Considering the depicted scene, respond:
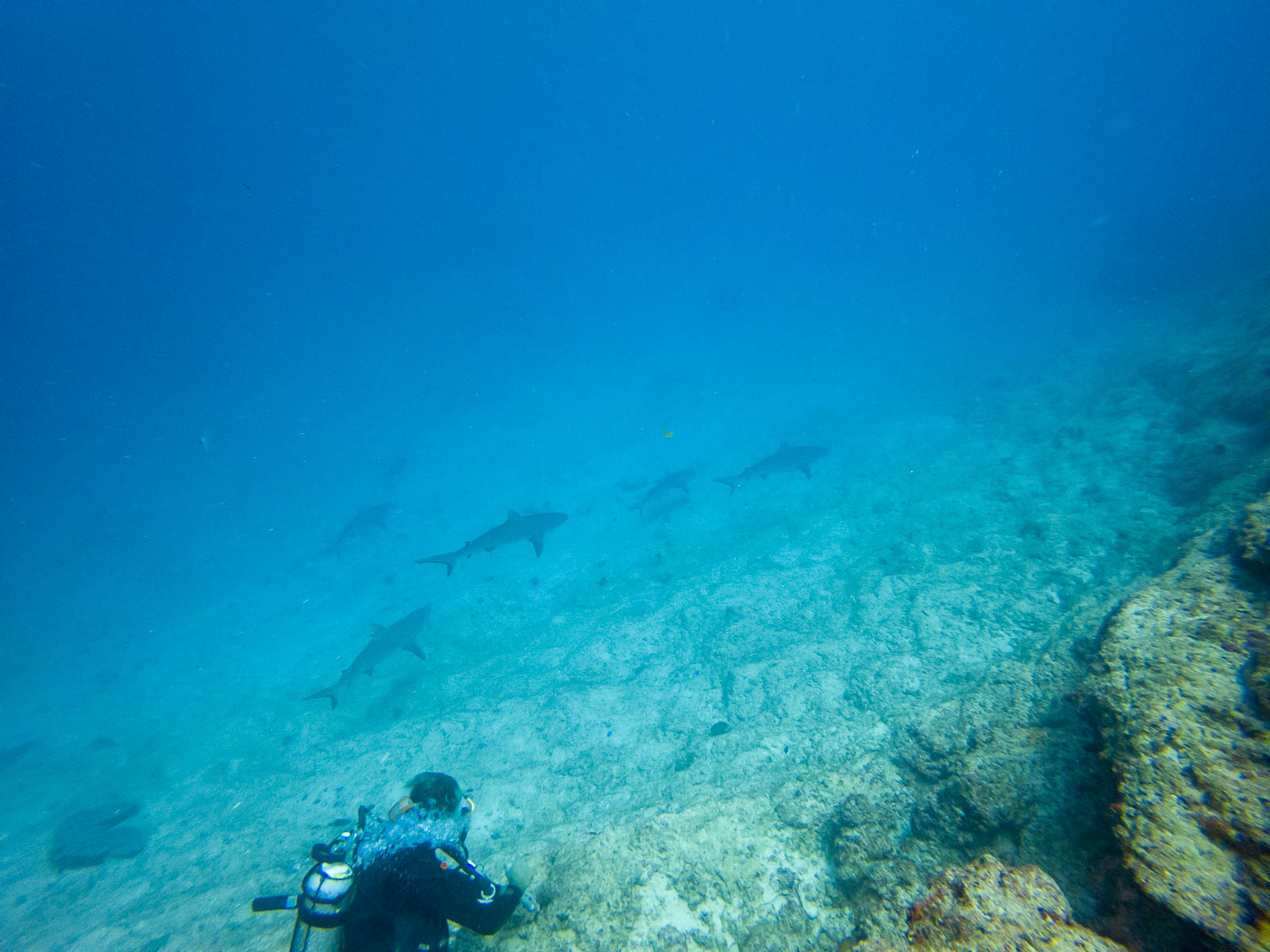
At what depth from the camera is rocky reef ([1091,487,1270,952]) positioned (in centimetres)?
167

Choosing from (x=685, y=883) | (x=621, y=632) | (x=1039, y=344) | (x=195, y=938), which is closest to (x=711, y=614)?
(x=621, y=632)

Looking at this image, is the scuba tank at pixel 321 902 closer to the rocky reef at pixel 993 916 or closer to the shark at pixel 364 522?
the rocky reef at pixel 993 916

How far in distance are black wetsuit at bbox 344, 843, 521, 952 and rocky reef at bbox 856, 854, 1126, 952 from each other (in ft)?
8.26

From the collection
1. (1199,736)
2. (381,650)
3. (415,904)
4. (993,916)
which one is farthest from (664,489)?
(993,916)

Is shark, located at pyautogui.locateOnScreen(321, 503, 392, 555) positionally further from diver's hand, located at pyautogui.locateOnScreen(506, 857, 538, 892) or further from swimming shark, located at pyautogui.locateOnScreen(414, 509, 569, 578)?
diver's hand, located at pyautogui.locateOnScreen(506, 857, 538, 892)

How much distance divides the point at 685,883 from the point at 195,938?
755cm

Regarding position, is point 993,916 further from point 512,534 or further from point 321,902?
point 512,534

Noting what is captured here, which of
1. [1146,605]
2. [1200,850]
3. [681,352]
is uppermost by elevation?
[681,352]

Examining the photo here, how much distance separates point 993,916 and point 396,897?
350 centimetres

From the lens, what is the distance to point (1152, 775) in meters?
2.07

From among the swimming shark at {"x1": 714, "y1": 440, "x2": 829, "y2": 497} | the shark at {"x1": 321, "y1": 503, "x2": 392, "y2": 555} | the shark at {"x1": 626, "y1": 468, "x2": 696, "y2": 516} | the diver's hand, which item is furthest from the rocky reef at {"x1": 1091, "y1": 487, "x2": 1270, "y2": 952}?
the shark at {"x1": 321, "y1": 503, "x2": 392, "y2": 555}

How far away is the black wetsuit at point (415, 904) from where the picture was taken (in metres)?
3.05

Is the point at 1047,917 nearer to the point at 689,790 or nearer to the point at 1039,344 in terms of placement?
the point at 689,790

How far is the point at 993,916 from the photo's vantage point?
185 cm
